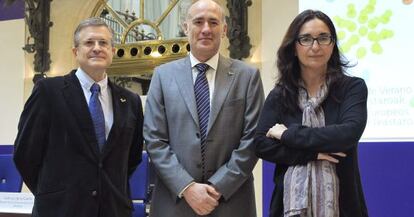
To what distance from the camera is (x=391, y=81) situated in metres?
3.64

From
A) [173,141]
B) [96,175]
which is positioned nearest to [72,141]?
[96,175]

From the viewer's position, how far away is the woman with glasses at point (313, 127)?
70.6 inches

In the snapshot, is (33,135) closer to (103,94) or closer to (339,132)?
(103,94)

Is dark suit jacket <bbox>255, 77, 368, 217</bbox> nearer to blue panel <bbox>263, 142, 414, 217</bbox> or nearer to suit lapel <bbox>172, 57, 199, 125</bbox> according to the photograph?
suit lapel <bbox>172, 57, 199, 125</bbox>

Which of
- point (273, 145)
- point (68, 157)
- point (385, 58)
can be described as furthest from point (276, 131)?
point (385, 58)

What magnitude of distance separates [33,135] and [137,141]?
0.53 m

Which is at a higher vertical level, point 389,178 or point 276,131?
point 276,131

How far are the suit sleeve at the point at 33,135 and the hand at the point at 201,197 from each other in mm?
668

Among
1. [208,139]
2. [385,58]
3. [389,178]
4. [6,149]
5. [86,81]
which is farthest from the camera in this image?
[6,149]

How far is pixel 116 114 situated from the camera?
228 cm

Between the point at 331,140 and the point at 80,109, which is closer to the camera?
the point at 331,140

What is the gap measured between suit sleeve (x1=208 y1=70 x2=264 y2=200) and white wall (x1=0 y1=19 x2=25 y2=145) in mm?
5101

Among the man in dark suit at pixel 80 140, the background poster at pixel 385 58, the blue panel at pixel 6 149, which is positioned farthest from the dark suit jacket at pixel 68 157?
the blue panel at pixel 6 149

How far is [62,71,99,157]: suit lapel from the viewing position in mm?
2137
